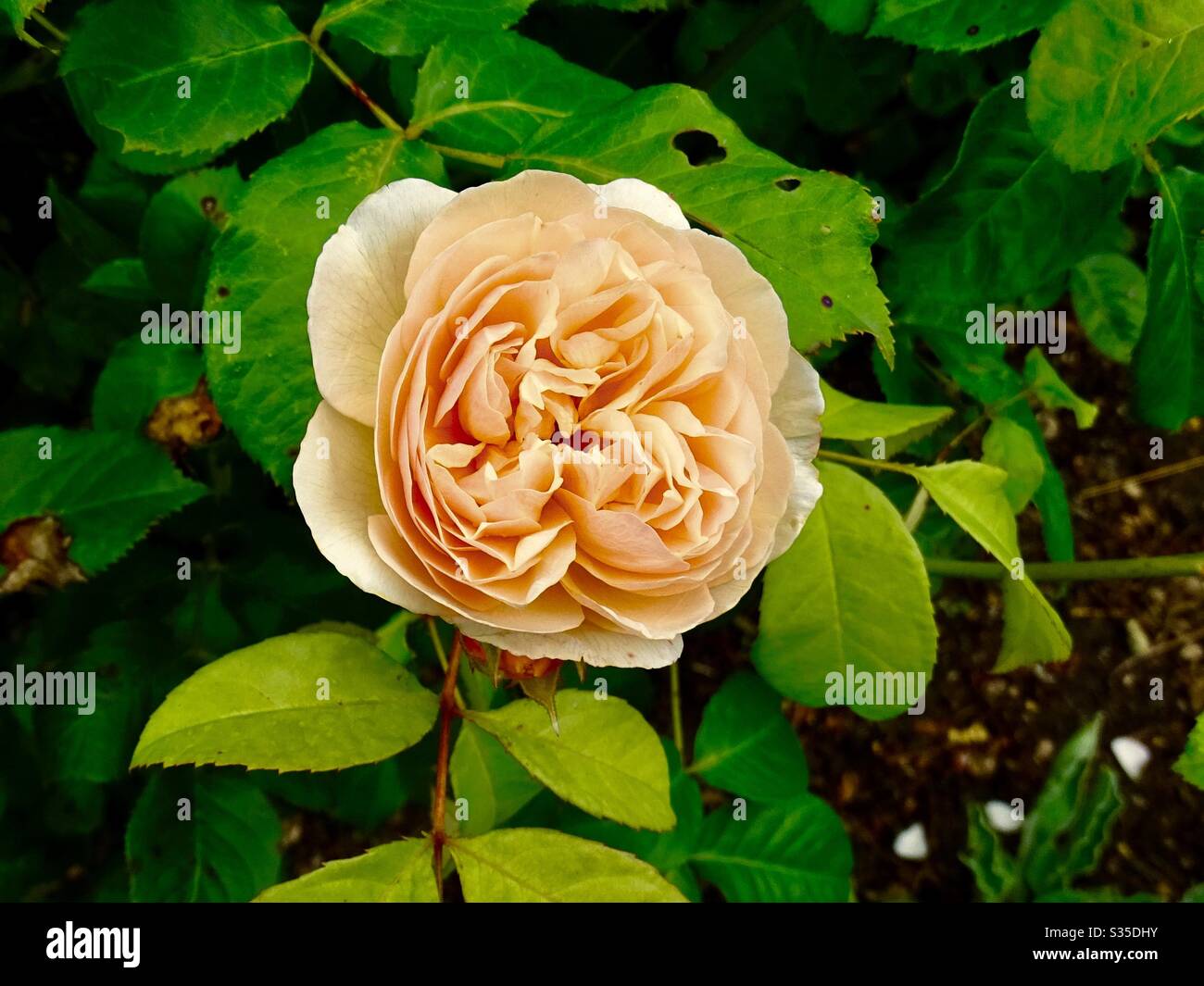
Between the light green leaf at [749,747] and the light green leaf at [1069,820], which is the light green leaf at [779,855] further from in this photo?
the light green leaf at [1069,820]

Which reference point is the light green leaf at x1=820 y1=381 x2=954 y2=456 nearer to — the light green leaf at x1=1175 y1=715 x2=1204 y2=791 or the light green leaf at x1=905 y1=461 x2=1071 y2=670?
the light green leaf at x1=905 y1=461 x2=1071 y2=670

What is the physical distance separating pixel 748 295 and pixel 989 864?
5.75 ft

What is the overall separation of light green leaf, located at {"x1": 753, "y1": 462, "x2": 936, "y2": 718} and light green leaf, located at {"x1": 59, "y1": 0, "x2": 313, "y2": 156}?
2.23 feet

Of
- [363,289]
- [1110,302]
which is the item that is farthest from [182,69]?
[1110,302]

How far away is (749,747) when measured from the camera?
4.34 ft

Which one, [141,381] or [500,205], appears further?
[141,381]

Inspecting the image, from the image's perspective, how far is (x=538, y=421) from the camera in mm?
682

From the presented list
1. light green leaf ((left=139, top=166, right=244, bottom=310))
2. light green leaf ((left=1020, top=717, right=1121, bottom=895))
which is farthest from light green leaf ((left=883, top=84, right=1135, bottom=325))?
light green leaf ((left=1020, top=717, right=1121, bottom=895))

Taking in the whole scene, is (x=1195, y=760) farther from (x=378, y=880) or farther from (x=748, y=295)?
(x=378, y=880)

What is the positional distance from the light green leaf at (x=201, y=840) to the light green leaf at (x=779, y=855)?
568 mm

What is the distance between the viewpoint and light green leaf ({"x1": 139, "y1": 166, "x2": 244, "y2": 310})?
1098mm

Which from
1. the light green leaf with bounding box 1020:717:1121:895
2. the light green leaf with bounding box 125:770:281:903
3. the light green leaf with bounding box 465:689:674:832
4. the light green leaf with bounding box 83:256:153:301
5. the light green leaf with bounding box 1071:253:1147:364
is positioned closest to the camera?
the light green leaf with bounding box 465:689:674:832

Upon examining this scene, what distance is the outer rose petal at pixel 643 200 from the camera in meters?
0.72

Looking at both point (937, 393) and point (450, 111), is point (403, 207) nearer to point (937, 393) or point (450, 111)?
point (450, 111)
